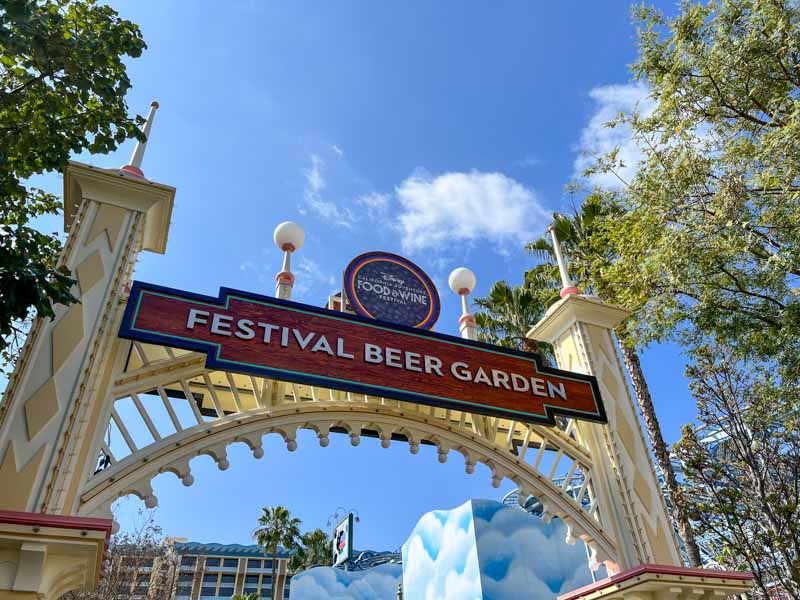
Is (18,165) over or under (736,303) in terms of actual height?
under

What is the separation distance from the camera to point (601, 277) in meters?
15.6

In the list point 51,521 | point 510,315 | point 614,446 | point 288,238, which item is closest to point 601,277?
point 510,315

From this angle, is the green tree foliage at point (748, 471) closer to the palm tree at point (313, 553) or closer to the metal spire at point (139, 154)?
the metal spire at point (139, 154)

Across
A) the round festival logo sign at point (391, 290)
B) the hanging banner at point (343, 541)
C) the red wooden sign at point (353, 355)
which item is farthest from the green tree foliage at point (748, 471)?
the hanging banner at point (343, 541)

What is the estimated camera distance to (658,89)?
12328 millimetres

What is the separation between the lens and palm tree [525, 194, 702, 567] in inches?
506

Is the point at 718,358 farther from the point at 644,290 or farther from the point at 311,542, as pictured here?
the point at 311,542

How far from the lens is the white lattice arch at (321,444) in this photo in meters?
6.12

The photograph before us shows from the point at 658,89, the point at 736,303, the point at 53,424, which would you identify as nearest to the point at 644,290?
the point at 736,303

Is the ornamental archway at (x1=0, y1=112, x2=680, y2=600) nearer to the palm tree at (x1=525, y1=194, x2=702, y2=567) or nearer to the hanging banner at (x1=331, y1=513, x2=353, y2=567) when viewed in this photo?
the palm tree at (x1=525, y1=194, x2=702, y2=567)

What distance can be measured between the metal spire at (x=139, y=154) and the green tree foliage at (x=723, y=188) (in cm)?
897

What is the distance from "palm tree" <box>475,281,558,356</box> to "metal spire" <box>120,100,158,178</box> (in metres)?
13.1

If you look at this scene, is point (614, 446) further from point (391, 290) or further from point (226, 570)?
point (226, 570)

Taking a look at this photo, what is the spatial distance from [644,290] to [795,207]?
3263 mm
